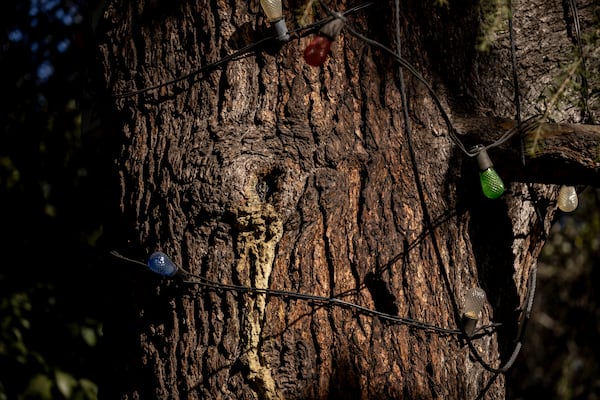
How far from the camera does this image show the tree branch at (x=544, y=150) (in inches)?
54.4

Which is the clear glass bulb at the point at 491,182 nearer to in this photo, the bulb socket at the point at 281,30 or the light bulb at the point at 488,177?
the light bulb at the point at 488,177

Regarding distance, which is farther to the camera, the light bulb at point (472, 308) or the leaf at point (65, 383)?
the leaf at point (65, 383)

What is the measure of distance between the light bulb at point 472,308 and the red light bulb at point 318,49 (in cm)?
58

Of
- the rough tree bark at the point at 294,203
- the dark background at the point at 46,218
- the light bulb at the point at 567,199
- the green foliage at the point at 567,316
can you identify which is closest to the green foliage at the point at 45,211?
the dark background at the point at 46,218

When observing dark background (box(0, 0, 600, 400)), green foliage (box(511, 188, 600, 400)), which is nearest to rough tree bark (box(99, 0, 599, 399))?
dark background (box(0, 0, 600, 400))

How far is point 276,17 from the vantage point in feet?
4.34

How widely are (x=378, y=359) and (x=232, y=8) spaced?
76 cm

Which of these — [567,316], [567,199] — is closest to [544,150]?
[567,199]

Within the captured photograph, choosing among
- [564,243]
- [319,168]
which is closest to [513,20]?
[319,168]

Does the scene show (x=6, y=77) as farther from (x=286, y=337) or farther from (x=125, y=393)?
(x=286, y=337)

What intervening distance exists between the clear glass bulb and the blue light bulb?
64 cm

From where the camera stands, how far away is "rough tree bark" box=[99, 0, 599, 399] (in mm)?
1316

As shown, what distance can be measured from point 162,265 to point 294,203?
11.1 inches

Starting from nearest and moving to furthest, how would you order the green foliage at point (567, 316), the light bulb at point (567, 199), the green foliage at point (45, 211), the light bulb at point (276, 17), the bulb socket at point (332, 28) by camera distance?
the bulb socket at point (332, 28) < the light bulb at point (276, 17) < the light bulb at point (567, 199) < the green foliage at point (45, 211) < the green foliage at point (567, 316)
